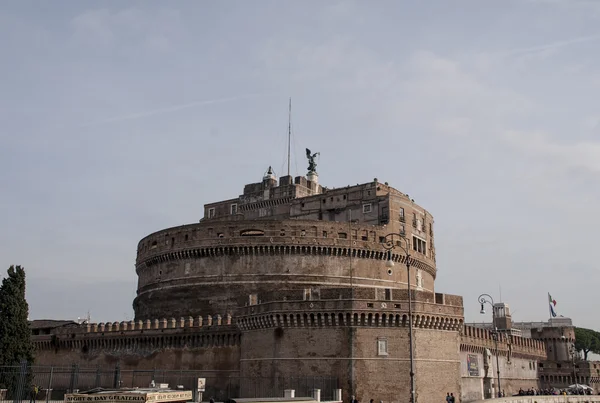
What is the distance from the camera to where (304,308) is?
37.6 meters

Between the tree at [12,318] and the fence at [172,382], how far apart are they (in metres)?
1.17

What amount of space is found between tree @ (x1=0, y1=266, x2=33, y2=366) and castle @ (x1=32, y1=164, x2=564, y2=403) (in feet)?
35.9

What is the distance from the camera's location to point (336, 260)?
5638 cm

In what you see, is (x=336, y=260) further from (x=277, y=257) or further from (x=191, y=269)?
(x=191, y=269)

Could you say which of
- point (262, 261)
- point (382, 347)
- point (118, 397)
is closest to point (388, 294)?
point (382, 347)

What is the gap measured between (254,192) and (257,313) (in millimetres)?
33499

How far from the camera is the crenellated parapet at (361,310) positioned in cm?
3656

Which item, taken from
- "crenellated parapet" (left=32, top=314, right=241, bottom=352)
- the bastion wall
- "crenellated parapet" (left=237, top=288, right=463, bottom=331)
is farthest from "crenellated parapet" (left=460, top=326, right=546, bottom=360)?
"crenellated parapet" (left=32, top=314, right=241, bottom=352)

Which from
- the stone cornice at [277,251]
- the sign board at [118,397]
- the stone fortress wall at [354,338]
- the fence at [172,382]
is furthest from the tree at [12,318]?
the sign board at [118,397]

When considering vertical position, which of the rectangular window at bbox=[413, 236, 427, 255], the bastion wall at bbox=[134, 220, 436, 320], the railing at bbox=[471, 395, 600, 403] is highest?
the rectangular window at bbox=[413, 236, 427, 255]

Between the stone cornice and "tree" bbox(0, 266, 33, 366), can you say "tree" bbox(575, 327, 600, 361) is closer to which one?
the stone cornice

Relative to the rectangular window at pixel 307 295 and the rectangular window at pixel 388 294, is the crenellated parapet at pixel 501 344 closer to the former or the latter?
the rectangular window at pixel 388 294

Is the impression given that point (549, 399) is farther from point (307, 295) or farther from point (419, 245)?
point (307, 295)

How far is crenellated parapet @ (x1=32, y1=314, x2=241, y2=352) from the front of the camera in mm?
45531
